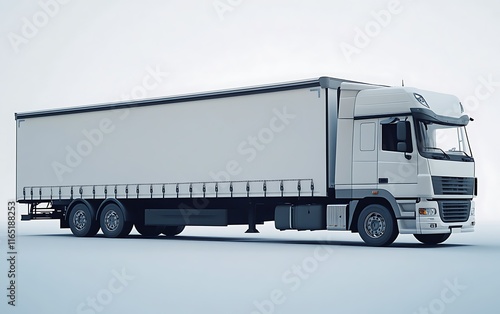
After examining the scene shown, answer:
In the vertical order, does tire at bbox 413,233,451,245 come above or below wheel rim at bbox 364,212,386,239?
below

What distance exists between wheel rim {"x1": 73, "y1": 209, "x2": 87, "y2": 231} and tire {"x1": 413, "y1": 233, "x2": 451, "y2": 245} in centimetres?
1030

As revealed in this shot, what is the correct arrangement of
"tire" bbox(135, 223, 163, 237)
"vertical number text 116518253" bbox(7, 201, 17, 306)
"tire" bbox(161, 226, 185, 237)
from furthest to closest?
"tire" bbox(161, 226, 185, 237) < "tire" bbox(135, 223, 163, 237) < "vertical number text 116518253" bbox(7, 201, 17, 306)

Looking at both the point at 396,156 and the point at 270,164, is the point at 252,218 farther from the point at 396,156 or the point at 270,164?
the point at 396,156

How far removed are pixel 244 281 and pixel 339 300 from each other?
7.60 feet

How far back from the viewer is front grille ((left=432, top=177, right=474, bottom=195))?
1966cm

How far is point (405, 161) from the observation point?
64.6 ft

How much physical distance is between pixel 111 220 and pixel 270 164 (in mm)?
6237

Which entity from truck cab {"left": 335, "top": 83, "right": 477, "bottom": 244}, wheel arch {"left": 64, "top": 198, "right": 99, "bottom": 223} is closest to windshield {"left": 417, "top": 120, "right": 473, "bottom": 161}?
truck cab {"left": 335, "top": 83, "right": 477, "bottom": 244}

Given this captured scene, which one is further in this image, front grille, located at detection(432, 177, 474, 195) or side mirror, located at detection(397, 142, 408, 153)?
front grille, located at detection(432, 177, 474, 195)

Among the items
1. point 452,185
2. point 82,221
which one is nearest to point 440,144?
point 452,185

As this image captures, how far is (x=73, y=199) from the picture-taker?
27.0 metres

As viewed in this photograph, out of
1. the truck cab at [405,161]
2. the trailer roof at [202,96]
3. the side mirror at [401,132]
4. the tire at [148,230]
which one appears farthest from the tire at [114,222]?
the side mirror at [401,132]

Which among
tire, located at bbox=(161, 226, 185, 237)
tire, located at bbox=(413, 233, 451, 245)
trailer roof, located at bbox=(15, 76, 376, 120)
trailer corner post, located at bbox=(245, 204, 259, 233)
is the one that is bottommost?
tire, located at bbox=(161, 226, 185, 237)

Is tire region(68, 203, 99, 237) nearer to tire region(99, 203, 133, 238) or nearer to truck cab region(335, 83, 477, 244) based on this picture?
tire region(99, 203, 133, 238)
